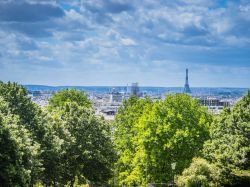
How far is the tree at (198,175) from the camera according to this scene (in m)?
44.9

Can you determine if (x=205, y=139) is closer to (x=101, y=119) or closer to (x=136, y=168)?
A: (x=136, y=168)

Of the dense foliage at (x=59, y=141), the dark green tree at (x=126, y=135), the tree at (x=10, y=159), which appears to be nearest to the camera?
the tree at (x=10, y=159)

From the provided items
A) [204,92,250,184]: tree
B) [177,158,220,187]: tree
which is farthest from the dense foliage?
[204,92,250,184]: tree

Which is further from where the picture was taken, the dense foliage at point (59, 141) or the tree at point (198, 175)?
the tree at point (198, 175)

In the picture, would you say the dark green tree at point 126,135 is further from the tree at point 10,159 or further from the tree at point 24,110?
the tree at point 10,159

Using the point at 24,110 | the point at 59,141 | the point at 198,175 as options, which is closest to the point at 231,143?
the point at 198,175

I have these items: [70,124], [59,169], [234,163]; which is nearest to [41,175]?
[59,169]

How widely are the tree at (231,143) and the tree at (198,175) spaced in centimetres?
221

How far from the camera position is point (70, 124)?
5375 cm

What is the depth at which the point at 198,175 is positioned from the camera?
4516 cm

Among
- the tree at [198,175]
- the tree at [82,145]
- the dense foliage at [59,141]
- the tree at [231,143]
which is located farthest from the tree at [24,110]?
the tree at [231,143]

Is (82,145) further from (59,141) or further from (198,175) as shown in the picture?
(198,175)

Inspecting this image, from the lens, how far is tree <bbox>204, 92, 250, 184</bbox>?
4759 centimetres

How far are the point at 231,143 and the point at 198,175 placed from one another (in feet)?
19.8
